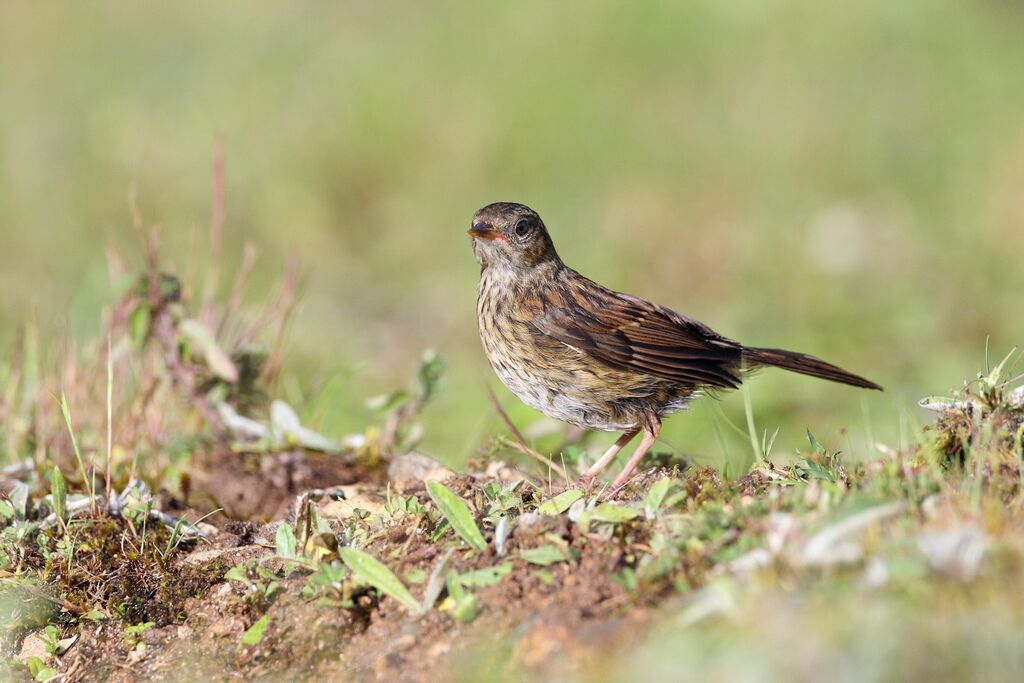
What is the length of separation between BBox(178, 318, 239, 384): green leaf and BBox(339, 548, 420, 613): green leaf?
195 centimetres

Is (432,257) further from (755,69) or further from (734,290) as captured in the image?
(755,69)

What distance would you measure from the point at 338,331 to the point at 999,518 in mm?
6655

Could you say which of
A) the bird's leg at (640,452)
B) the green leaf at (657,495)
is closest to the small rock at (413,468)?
the bird's leg at (640,452)

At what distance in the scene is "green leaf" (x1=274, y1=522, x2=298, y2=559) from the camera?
3.45 metres

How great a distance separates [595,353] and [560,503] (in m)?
1.08

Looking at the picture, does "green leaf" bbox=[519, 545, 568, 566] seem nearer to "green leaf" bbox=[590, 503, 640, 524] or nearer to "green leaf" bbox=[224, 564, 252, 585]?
"green leaf" bbox=[590, 503, 640, 524]

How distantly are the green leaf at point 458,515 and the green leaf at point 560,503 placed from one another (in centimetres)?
22

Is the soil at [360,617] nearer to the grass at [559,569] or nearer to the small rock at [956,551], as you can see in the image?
the grass at [559,569]

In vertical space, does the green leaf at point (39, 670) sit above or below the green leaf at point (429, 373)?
below

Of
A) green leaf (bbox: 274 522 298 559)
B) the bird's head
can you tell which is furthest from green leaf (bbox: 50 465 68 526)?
the bird's head

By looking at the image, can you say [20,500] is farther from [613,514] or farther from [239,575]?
A: [613,514]

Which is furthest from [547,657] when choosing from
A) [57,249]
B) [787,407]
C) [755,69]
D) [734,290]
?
[755,69]

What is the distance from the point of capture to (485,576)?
313 centimetres

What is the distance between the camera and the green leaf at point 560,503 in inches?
137
